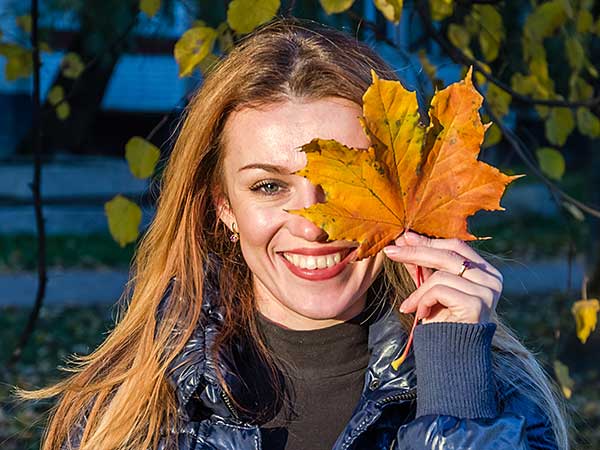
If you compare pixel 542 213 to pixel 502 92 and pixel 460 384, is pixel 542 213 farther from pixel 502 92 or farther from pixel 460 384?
pixel 460 384

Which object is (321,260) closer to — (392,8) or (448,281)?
(448,281)

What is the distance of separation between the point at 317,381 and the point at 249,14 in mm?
960

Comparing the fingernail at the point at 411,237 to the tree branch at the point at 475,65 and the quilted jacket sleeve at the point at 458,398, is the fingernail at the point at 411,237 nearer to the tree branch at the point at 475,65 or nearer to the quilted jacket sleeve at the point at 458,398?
the quilted jacket sleeve at the point at 458,398

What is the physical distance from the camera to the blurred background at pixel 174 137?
300cm

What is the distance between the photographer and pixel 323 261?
1.87 metres

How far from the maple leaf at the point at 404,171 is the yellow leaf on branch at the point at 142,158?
128 cm

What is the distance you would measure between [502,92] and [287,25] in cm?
105

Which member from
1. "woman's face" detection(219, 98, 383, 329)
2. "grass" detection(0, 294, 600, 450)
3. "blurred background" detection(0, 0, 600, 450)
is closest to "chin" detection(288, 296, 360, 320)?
"woman's face" detection(219, 98, 383, 329)

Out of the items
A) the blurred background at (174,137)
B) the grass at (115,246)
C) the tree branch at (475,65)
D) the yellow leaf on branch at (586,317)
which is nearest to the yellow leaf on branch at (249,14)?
the blurred background at (174,137)

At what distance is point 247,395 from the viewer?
201 cm

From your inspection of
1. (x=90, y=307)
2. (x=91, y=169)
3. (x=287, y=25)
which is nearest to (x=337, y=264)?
(x=287, y=25)

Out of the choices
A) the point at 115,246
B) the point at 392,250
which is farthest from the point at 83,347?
the point at 392,250

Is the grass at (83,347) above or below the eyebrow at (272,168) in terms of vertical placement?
below

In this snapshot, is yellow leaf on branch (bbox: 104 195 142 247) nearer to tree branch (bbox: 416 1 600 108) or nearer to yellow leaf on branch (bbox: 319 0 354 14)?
yellow leaf on branch (bbox: 319 0 354 14)
